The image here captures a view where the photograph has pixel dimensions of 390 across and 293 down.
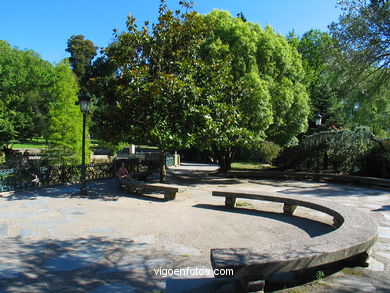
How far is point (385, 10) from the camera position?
14.3 metres

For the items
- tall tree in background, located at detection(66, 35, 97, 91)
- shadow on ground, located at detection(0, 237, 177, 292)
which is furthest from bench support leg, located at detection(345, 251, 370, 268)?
tall tree in background, located at detection(66, 35, 97, 91)

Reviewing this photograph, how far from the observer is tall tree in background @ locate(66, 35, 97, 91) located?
60.2 m

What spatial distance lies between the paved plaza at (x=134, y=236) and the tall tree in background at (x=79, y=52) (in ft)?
175

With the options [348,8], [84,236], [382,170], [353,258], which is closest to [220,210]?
[84,236]

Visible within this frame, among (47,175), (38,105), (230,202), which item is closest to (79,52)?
(38,105)

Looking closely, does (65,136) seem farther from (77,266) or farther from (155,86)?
(77,266)

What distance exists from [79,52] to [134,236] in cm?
6282

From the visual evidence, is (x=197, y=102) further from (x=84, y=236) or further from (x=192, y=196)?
(x=84, y=236)

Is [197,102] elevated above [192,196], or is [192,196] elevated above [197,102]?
[197,102]

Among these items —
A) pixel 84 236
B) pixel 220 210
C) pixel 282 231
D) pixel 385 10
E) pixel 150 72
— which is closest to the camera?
pixel 84 236

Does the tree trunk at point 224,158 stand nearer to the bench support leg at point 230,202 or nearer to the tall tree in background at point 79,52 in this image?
the bench support leg at point 230,202

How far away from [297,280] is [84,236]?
414 centimetres

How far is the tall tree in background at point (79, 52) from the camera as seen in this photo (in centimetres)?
6016

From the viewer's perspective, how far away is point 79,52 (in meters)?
62.3
